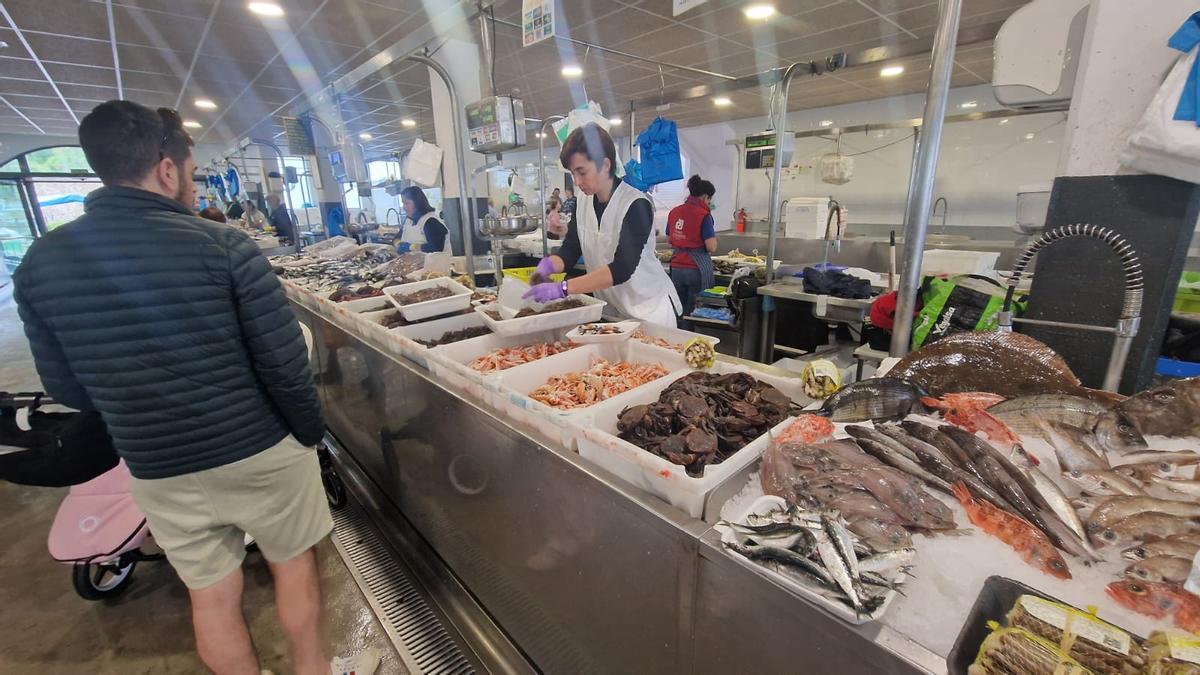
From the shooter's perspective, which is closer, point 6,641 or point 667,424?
point 667,424

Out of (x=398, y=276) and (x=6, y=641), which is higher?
(x=398, y=276)

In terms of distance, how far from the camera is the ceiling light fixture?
4828 mm

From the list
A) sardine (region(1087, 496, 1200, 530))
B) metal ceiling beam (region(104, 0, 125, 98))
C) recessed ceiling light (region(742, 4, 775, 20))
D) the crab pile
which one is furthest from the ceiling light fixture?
metal ceiling beam (region(104, 0, 125, 98))

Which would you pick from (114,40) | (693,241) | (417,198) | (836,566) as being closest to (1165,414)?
(836,566)

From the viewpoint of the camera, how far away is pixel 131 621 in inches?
92.7

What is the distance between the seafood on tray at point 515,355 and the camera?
2.05 m

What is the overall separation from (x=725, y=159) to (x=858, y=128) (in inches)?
288

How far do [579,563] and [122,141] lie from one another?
Result: 179 cm

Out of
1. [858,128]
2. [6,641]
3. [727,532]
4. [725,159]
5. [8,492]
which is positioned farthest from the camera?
[725,159]

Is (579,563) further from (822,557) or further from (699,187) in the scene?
(699,187)

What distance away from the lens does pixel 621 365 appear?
204 centimetres

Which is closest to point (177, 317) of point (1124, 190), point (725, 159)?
point (1124, 190)

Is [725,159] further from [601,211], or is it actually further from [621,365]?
[621,365]

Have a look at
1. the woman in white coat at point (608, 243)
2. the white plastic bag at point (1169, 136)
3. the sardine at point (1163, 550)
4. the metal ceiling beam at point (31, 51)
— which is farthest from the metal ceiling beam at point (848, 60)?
the metal ceiling beam at point (31, 51)
